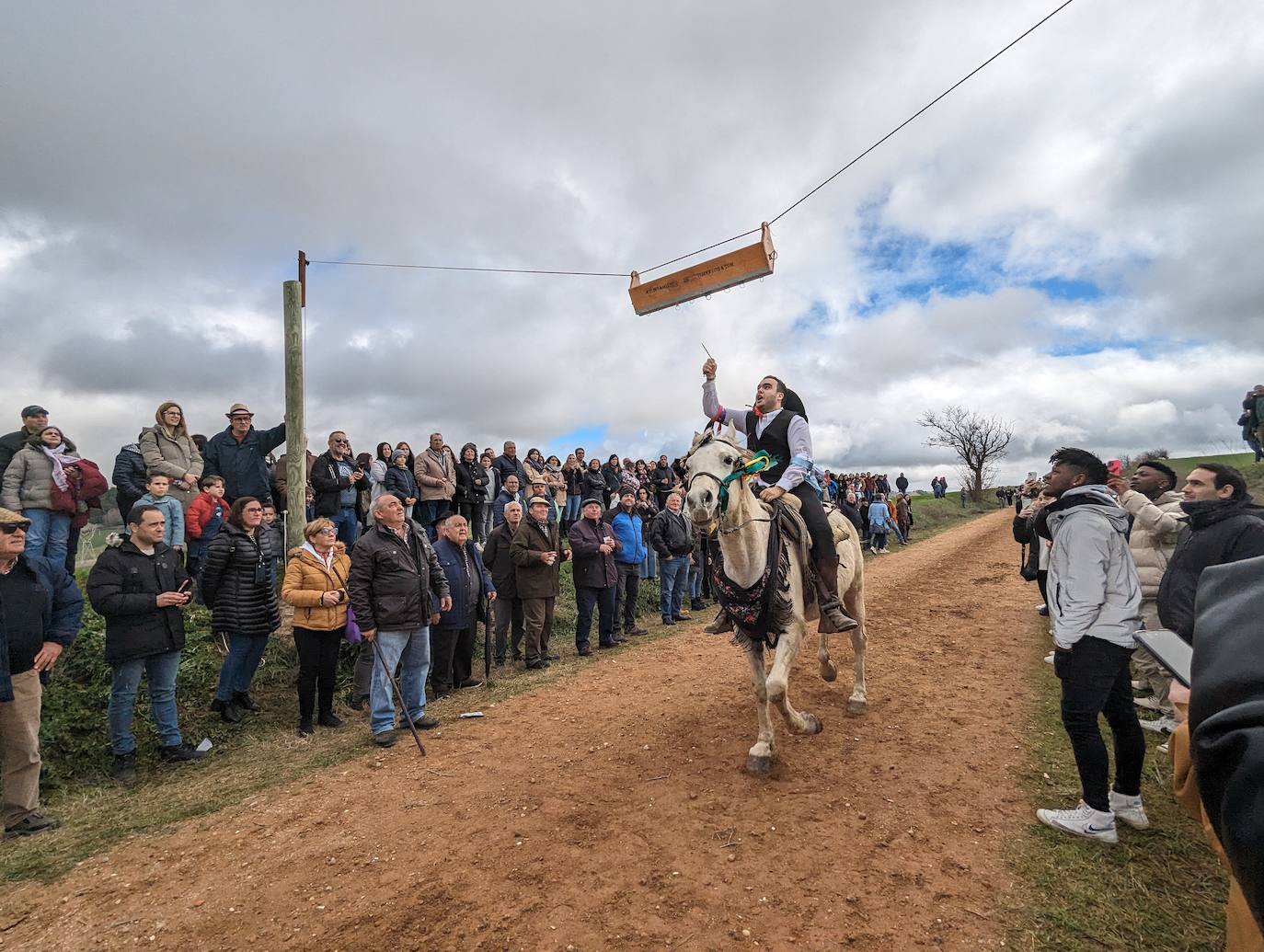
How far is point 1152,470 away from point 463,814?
27.6ft

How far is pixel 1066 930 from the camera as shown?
3.04 meters

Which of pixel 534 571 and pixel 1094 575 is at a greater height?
pixel 1094 575

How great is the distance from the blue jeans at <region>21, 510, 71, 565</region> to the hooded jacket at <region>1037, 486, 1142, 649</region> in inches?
406

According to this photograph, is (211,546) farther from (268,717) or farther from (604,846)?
(604,846)

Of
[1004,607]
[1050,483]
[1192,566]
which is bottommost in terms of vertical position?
[1004,607]

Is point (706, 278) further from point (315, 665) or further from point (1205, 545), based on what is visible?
point (315, 665)

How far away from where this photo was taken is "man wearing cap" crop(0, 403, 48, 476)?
23.7 feet

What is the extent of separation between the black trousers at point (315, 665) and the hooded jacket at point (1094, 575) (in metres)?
6.88

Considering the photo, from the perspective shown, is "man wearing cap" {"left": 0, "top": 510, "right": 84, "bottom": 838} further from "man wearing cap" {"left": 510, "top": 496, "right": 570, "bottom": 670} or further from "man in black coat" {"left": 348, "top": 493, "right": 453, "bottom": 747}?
"man wearing cap" {"left": 510, "top": 496, "right": 570, "bottom": 670}

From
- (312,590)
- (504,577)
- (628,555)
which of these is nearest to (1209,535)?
(628,555)

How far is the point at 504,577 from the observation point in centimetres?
920

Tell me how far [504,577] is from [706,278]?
18.3ft

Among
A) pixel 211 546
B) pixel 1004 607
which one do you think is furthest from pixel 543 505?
pixel 1004 607

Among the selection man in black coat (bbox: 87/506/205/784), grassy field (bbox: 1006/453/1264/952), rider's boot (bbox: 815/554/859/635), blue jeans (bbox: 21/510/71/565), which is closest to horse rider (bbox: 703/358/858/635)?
rider's boot (bbox: 815/554/859/635)
